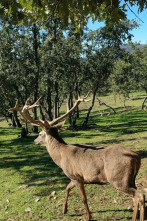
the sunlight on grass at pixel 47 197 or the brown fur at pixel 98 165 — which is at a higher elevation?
the brown fur at pixel 98 165

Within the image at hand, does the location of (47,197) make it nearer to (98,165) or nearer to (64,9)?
(98,165)

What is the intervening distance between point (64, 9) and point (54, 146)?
12.4 ft

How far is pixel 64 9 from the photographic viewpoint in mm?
4980

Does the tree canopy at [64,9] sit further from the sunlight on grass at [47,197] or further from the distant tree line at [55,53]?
the distant tree line at [55,53]

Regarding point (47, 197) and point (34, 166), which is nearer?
point (47, 197)

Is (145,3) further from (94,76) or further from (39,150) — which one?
(94,76)

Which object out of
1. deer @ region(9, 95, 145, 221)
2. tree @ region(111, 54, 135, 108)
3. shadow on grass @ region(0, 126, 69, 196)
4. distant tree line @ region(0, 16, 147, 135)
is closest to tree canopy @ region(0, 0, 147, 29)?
deer @ region(9, 95, 145, 221)

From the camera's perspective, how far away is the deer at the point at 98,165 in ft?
16.4

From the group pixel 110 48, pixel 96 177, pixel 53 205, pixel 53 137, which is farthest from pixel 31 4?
pixel 110 48

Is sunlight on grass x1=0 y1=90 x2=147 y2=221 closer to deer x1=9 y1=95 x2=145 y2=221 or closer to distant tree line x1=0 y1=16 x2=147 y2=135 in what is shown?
deer x1=9 y1=95 x2=145 y2=221

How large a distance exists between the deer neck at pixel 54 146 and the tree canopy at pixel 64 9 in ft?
10.9

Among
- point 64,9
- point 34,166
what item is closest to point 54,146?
point 64,9

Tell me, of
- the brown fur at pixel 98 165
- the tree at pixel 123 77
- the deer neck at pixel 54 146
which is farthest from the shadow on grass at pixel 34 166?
the tree at pixel 123 77

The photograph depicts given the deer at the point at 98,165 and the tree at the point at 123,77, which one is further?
the tree at the point at 123,77
